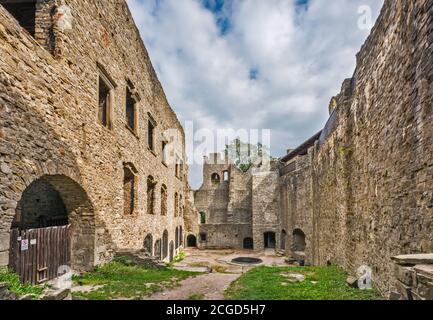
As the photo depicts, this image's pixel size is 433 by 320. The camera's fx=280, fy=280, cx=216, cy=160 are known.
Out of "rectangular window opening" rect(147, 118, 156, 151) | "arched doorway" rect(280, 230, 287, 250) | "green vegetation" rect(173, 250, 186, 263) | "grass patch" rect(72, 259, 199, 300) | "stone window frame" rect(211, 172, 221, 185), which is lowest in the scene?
"green vegetation" rect(173, 250, 186, 263)

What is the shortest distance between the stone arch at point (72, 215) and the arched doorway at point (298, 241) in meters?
15.5

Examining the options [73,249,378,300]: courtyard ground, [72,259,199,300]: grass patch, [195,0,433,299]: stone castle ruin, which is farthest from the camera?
[73,249,378,300]: courtyard ground

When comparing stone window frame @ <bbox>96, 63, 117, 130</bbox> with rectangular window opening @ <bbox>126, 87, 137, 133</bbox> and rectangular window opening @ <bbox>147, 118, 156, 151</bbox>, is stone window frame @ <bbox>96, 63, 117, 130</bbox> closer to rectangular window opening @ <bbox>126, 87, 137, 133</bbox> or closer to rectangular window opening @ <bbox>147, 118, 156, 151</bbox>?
rectangular window opening @ <bbox>126, 87, 137, 133</bbox>

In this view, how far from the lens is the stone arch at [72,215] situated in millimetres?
6812

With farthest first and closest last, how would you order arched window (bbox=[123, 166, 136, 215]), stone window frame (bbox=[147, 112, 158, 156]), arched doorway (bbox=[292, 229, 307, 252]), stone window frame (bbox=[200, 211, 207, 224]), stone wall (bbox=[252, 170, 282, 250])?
stone window frame (bbox=[200, 211, 207, 224]), stone wall (bbox=[252, 170, 282, 250]), arched doorway (bbox=[292, 229, 307, 252]), stone window frame (bbox=[147, 112, 158, 156]), arched window (bbox=[123, 166, 136, 215])

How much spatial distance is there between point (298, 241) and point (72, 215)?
1650cm

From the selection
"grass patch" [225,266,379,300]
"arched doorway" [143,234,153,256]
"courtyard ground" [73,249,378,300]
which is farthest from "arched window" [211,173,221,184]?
"grass patch" [225,266,379,300]

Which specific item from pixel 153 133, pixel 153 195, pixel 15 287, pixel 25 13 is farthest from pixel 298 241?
pixel 25 13

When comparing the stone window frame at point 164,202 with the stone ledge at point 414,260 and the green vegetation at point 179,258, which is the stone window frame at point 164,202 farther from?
the stone ledge at point 414,260

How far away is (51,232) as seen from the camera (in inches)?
254

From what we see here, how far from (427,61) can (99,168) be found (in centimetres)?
758

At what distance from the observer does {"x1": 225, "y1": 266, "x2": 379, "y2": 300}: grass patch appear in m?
6.07

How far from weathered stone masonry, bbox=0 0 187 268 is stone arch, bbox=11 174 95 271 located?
0.09ft
